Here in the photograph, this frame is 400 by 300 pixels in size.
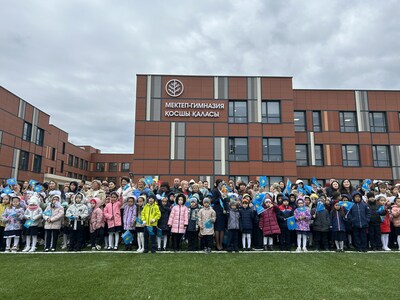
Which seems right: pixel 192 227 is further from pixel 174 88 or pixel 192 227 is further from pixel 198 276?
pixel 174 88

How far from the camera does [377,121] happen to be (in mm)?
28297

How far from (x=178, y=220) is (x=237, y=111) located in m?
18.8

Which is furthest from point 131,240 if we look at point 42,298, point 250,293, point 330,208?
point 330,208

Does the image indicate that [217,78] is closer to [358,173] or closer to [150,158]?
[150,158]

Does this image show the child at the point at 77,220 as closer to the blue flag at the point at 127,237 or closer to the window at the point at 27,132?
the blue flag at the point at 127,237

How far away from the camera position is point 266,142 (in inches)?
1019

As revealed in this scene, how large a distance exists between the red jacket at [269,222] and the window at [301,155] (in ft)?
66.0

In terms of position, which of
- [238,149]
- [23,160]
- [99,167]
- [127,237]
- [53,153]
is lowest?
[127,237]

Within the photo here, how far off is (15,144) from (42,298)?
28.7m


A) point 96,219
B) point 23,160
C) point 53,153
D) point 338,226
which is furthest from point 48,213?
point 53,153

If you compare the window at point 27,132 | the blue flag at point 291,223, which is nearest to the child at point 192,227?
the blue flag at point 291,223

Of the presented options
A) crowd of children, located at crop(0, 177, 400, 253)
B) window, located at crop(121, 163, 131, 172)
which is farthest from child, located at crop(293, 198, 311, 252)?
window, located at crop(121, 163, 131, 172)

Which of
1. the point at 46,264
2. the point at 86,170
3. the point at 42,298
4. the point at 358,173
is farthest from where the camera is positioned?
the point at 86,170

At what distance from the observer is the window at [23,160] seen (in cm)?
2962
